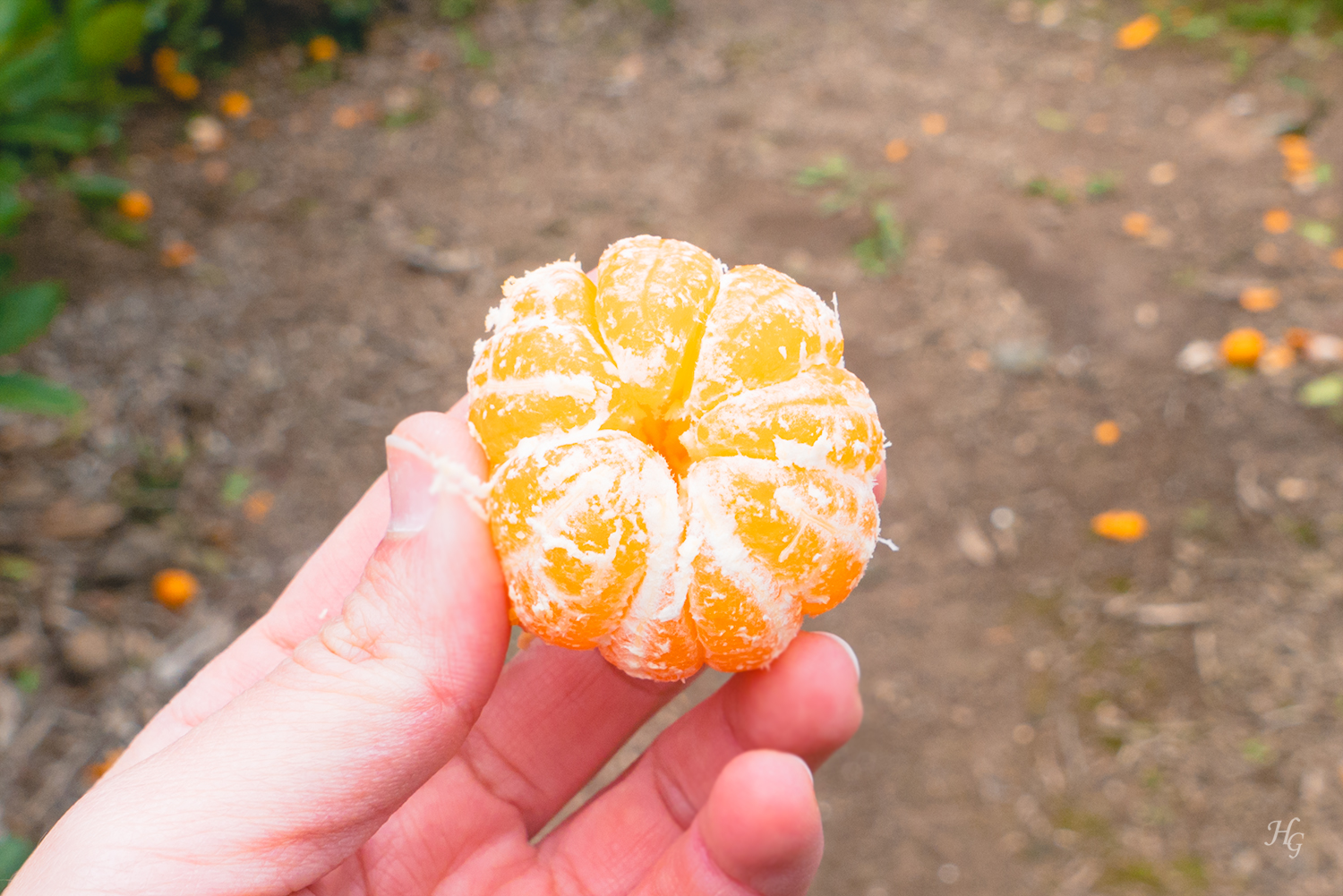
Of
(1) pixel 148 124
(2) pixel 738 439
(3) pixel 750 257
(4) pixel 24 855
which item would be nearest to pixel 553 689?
(2) pixel 738 439

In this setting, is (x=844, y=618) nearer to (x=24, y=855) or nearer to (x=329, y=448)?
(x=329, y=448)

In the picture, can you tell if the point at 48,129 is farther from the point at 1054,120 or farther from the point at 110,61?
the point at 1054,120

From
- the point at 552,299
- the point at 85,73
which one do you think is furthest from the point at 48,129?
the point at 552,299

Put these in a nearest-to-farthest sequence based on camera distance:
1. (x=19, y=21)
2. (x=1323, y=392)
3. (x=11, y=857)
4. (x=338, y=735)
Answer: (x=338, y=735) < (x=11, y=857) < (x=19, y=21) < (x=1323, y=392)

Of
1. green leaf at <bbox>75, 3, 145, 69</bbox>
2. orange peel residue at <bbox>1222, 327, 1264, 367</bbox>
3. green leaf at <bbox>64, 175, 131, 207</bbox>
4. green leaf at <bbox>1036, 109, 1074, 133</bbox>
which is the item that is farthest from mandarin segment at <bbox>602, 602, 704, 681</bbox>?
green leaf at <bbox>1036, 109, 1074, 133</bbox>

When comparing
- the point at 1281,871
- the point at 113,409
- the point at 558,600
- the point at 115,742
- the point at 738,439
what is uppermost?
the point at 738,439

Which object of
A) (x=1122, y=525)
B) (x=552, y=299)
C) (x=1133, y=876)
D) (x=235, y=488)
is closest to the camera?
(x=552, y=299)

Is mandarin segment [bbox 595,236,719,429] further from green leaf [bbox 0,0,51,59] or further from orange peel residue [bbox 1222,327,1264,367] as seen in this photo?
orange peel residue [bbox 1222,327,1264,367]
